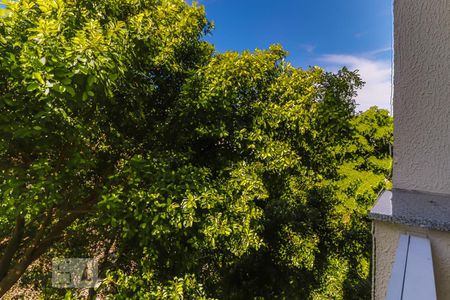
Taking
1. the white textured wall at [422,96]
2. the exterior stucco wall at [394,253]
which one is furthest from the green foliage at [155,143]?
the white textured wall at [422,96]

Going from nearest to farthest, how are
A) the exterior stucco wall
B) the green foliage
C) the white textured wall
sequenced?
the exterior stucco wall → the white textured wall → the green foliage

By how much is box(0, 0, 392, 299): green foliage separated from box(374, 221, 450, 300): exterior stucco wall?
75.7 inches

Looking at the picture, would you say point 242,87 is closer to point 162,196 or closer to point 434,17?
point 162,196

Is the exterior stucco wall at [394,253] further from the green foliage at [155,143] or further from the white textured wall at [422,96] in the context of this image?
the green foliage at [155,143]

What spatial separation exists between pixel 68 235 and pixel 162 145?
8.31 feet

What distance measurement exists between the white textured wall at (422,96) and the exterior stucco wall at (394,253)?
328mm

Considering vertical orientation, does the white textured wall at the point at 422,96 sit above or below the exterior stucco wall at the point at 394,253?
above

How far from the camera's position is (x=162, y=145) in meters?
4.01

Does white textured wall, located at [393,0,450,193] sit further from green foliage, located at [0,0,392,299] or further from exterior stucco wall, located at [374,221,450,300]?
green foliage, located at [0,0,392,299]

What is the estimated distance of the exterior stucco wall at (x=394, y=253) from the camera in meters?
1.01

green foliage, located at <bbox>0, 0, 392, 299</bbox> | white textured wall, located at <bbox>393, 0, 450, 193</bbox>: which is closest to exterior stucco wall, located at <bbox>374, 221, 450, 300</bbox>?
white textured wall, located at <bbox>393, 0, 450, 193</bbox>

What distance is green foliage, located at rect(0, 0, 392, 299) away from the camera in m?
2.42

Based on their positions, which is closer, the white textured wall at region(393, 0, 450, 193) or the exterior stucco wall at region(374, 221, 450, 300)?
the exterior stucco wall at region(374, 221, 450, 300)

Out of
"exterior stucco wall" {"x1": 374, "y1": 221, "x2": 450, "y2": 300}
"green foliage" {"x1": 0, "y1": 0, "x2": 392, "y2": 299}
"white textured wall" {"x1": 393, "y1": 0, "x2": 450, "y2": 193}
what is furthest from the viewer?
"green foliage" {"x1": 0, "y1": 0, "x2": 392, "y2": 299}
